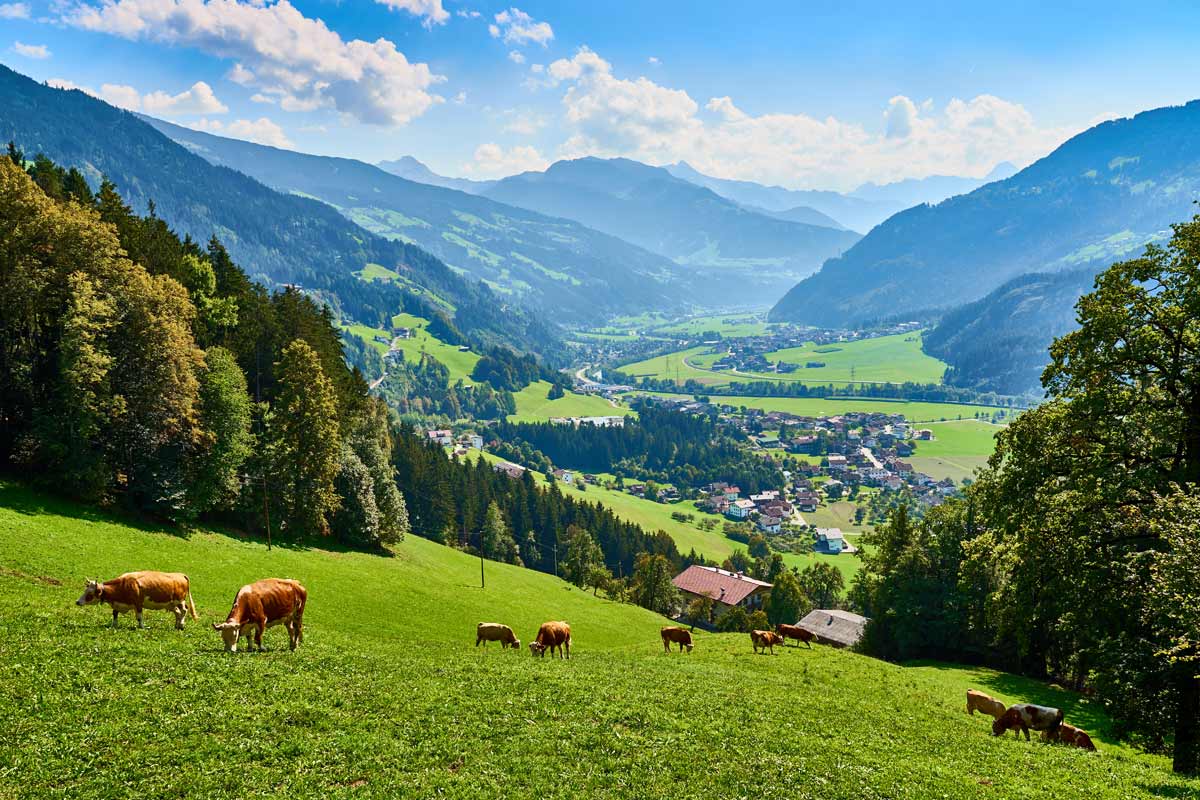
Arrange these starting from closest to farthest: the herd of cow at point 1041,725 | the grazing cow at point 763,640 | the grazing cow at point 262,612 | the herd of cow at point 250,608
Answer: the grazing cow at point 262,612 → the herd of cow at point 250,608 → the herd of cow at point 1041,725 → the grazing cow at point 763,640

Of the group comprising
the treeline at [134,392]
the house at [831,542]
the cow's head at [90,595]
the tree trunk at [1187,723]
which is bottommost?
the house at [831,542]

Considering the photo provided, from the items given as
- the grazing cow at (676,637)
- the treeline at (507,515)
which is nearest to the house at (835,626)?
the treeline at (507,515)

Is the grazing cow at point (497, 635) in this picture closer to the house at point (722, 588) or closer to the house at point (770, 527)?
the house at point (722, 588)

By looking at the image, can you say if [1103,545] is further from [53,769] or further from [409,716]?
[53,769]

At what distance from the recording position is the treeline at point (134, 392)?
4000 cm

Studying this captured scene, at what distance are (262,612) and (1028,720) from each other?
28742 millimetres

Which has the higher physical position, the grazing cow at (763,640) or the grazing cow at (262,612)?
the grazing cow at (262,612)

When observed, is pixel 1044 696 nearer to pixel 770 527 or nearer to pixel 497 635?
pixel 497 635

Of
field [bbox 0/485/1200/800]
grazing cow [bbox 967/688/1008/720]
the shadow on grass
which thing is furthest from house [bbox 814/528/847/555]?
grazing cow [bbox 967/688/1008/720]

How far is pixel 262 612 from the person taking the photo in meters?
21.7

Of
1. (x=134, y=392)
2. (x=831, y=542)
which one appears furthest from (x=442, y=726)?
(x=831, y=542)

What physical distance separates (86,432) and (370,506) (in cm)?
2668

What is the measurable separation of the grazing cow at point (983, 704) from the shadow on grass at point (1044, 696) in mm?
2784

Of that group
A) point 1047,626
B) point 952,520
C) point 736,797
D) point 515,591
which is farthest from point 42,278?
point 952,520
